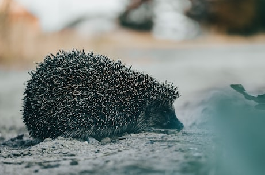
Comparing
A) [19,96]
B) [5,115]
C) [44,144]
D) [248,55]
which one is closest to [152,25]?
[248,55]

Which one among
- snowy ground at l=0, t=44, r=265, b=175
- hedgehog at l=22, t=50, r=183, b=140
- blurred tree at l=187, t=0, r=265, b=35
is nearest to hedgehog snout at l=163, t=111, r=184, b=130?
hedgehog at l=22, t=50, r=183, b=140

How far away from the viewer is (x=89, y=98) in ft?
19.8

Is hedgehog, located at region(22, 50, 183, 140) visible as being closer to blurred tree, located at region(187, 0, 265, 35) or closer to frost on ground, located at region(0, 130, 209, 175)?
frost on ground, located at region(0, 130, 209, 175)

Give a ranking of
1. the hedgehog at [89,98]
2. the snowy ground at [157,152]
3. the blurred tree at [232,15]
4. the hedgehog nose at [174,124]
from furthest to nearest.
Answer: the blurred tree at [232,15] → the hedgehog nose at [174,124] → the hedgehog at [89,98] → the snowy ground at [157,152]

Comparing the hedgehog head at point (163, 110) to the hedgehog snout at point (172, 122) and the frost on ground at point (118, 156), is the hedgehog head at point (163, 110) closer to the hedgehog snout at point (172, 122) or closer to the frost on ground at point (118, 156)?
the hedgehog snout at point (172, 122)

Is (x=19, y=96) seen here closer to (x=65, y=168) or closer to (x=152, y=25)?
(x=65, y=168)

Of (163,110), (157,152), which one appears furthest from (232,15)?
(157,152)

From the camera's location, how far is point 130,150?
5238 mm

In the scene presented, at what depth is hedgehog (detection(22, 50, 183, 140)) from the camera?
6031 millimetres

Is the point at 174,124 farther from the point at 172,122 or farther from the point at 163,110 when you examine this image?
the point at 163,110

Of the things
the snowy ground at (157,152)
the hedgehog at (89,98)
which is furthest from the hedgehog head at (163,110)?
the snowy ground at (157,152)

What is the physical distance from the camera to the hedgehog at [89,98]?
6.03 metres

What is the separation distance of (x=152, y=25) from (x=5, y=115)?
19168 millimetres

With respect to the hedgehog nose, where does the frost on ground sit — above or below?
below
